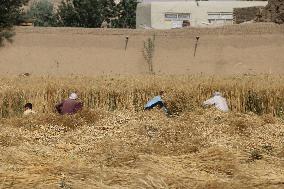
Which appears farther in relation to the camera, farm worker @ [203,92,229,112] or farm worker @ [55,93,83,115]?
farm worker @ [203,92,229,112]

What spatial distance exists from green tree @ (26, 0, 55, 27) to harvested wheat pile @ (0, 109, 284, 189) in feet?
83.2

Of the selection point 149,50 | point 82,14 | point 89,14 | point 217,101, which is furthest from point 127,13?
point 217,101

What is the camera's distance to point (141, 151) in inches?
258

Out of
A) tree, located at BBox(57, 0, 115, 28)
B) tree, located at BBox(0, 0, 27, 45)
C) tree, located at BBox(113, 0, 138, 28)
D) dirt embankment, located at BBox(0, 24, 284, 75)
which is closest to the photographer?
tree, located at BBox(0, 0, 27, 45)

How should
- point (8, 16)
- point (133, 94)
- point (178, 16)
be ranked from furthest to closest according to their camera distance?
point (178, 16) → point (8, 16) → point (133, 94)

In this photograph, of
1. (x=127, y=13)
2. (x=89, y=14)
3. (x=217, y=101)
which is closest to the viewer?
(x=217, y=101)

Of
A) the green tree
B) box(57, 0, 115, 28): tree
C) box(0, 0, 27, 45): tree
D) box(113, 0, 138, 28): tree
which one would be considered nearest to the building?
box(113, 0, 138, 28): tree

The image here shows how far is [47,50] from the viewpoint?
21.5 metres

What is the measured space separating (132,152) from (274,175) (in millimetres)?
1468

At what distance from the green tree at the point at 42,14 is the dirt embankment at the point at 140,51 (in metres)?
11.6

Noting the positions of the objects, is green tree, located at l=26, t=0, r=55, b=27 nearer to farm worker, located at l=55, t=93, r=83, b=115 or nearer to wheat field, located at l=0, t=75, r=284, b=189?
farm worker, located at l=55, t=93, r=83, b=115

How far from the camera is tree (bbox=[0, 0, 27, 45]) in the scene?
21344 mm

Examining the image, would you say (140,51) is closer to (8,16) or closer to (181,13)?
(8,16)

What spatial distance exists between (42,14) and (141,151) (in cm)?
3207
